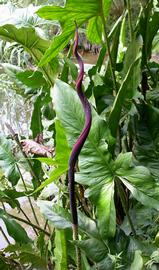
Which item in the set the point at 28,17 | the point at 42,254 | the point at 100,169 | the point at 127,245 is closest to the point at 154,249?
the point at 127,245

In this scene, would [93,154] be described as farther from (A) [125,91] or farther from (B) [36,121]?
(B) [36,121]

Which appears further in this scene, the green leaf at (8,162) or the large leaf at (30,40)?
the green leaf at (8,162)

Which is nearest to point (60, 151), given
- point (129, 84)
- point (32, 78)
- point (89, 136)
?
point (89, 136)

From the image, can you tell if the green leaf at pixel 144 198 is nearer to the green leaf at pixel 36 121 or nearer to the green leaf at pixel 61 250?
the green leaf at pixel 61 250

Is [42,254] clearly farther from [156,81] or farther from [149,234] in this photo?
[156,81]

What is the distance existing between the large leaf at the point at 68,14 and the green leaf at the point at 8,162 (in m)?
0.37

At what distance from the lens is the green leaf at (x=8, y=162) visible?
37.3 inches

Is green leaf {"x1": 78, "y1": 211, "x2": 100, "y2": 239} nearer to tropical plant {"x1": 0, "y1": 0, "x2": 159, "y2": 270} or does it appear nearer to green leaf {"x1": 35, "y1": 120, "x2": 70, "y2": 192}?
tropical plant {"x1": 0, "y1": 0, "x2": 159, "y2": 270}

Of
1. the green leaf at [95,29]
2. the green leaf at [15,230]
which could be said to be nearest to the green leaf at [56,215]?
the green leaf at [15,230]

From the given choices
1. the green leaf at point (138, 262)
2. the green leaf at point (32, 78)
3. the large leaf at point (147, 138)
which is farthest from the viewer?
the green leaf at point (32, 78)

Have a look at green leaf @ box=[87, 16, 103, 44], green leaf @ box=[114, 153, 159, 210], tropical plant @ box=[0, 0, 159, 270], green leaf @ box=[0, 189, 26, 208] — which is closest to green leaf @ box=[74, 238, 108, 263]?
tropical plant @ box=[0, 0, 159, 270]

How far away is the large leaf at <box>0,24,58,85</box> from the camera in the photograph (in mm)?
700

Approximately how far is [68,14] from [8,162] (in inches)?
17.2

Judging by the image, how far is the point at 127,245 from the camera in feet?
2.11
